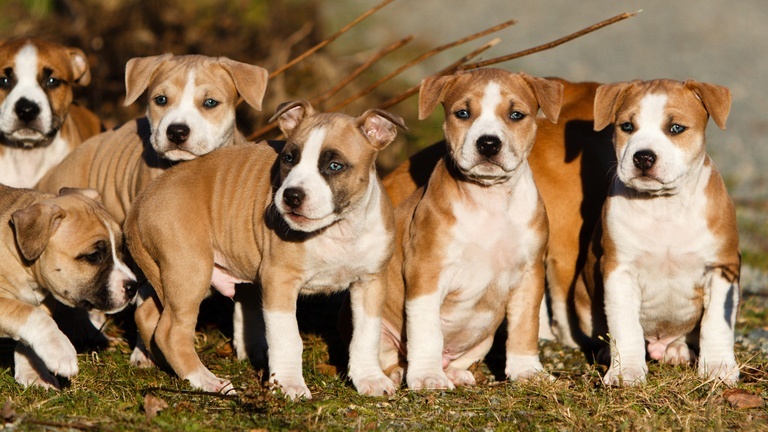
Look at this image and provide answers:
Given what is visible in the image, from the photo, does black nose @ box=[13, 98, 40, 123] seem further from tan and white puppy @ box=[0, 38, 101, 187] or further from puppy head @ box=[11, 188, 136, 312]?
puppy head @ box=[11, 188, 136, 312]

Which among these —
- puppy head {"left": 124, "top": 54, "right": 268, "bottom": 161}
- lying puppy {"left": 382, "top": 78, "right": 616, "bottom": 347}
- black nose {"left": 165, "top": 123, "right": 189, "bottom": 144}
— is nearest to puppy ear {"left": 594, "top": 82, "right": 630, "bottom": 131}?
lying puppy {"left": 382, "top": 78, "right": 616, "bottom": 347}

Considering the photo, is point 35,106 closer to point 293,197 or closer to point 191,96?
point 191,96

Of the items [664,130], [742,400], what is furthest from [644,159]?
[742,400]

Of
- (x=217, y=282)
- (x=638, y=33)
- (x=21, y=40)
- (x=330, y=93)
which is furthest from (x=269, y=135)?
(x=638, y=33)

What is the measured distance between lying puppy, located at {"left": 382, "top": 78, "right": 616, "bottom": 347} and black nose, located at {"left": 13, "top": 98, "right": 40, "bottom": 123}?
10.9 ft

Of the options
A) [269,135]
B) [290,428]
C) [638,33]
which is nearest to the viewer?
[290,428]

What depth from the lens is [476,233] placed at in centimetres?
788

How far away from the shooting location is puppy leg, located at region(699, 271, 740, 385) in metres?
7.76

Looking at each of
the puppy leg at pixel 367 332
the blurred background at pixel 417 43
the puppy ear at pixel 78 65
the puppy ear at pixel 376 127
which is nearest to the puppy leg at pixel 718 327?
the puppy leg at pixel 367 332

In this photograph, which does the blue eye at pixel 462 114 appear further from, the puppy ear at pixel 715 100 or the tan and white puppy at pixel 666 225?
the puppy ear at pixel 715 100

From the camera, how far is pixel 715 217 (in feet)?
25.7

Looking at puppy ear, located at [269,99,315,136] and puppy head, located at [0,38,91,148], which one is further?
puppy head, located at [0,38,91,148]

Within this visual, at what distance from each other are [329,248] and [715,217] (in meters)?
2.90

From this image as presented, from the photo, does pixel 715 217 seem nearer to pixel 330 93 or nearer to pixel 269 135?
pixel 330 93
